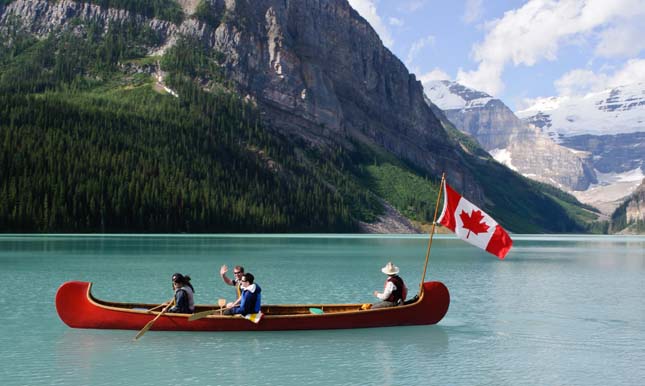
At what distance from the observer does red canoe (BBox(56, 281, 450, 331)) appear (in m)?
34.9

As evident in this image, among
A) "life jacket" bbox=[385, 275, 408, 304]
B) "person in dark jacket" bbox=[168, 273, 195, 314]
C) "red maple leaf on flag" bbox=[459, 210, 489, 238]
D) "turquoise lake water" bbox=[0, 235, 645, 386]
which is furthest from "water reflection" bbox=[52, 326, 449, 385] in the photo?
"red maple leaf on flag" bbox=[459, 210, 489, 238]

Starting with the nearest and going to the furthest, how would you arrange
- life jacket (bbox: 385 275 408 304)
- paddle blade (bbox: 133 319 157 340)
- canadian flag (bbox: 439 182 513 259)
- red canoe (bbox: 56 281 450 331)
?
1. paddle blade (bbox: 133 319 157 340)
2. red canoe (bbox: 56 281 450 331)
3. canadian flag (bbox: 439 182 513 259)
4. life jacket (bbox: 385 275 408 304)

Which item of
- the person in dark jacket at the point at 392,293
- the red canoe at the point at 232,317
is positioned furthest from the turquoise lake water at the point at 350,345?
the person in dark jacket at the point at 392,293

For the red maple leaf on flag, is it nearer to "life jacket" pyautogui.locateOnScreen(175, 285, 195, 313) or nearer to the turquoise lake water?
the turquoise lake water

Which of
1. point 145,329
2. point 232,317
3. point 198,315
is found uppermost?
point 198,315

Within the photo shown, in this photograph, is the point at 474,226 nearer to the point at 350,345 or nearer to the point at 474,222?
the point at 474,222

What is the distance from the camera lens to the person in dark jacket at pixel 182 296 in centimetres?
3453

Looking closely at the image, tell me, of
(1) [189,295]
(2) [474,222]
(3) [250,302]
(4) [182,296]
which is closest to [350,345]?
(3) [250,302]

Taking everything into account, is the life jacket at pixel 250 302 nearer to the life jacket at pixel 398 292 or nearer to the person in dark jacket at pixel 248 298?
the person in dark jacket at pixel 248 298

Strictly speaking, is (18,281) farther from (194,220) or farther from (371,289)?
(194,220)

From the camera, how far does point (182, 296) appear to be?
3481 centimetres

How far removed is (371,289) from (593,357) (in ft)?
87.3

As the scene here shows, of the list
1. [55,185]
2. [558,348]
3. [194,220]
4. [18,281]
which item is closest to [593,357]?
[558,348]

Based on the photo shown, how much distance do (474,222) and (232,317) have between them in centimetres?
1292
